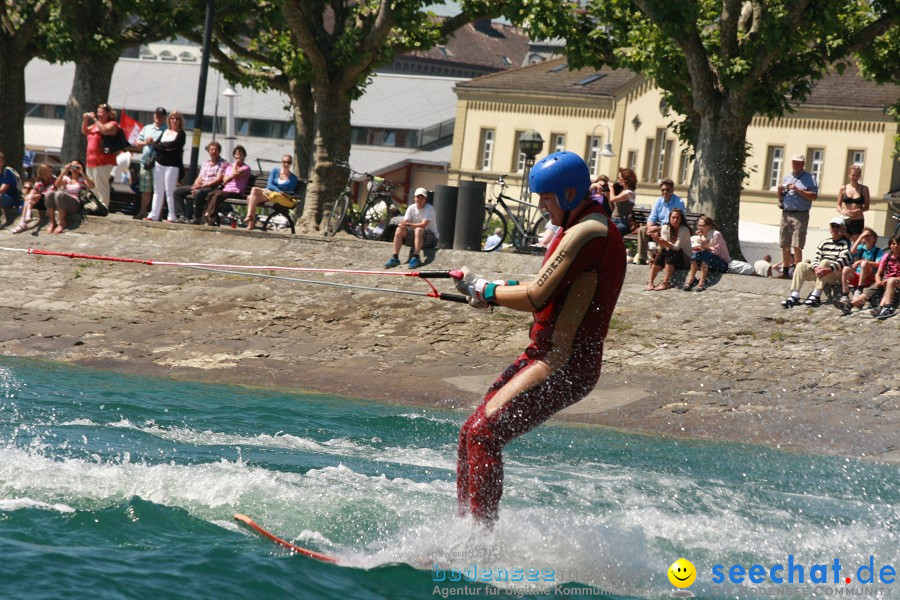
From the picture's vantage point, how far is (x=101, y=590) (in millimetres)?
6207

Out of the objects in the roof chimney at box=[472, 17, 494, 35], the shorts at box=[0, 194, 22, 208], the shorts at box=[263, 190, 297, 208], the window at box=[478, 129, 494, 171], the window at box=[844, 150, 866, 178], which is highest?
the roof chimney at box=[472, 17, 494, 35]

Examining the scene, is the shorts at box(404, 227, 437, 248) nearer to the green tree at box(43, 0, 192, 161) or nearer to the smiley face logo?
the green tree at box(43, 0, 192, 161)

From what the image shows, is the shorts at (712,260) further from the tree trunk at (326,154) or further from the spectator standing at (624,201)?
the tree trunk at (326,154)

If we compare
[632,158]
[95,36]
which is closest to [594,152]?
[632,158]

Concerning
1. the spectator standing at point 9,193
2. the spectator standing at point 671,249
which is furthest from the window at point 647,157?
the spectator standing at point 671,249

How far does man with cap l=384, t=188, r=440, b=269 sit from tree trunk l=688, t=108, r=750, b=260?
3.93m

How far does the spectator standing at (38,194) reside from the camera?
806 inches

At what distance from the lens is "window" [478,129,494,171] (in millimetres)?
62094

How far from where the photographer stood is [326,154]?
22188 mm

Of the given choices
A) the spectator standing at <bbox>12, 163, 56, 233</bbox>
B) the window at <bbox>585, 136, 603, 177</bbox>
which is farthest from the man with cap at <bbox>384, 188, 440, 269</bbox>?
the window at <bbox>585, 136, 603, 177</bbox>

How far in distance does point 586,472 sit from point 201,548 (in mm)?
3753

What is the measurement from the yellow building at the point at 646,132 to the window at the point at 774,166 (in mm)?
46

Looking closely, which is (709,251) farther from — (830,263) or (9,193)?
(9,193)

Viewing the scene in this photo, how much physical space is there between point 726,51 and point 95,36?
1175cm
